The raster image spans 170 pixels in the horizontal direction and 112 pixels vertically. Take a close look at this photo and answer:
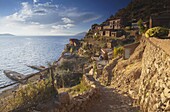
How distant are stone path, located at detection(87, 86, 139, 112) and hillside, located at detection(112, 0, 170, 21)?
3950 cm

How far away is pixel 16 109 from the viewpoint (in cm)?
596

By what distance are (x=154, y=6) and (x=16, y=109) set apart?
50.5 meters

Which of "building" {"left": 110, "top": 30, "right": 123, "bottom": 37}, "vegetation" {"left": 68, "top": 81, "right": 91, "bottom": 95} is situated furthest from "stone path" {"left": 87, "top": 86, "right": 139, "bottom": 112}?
"building" {"left": 110, "top": 30, "right": 123, "bottom": 37}

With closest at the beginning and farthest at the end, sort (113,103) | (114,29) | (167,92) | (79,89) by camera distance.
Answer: (167,92)
(113,103)
(79,89)
(114,29)

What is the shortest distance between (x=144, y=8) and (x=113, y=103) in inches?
1867

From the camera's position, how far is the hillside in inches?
1828

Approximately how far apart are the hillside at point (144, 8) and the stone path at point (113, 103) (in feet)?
130

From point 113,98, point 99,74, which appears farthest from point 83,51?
point 113,98

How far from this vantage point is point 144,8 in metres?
50.7

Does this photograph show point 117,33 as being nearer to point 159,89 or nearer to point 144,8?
point 144,8

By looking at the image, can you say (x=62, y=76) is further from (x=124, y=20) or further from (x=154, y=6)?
(x=154, y=6)

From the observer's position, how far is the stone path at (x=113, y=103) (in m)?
8.32

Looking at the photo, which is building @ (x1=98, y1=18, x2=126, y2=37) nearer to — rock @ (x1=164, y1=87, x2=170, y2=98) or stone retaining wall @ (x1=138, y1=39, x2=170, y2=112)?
stone retaining wall @ (x1=138, y1=39, x2=170, y2=112)

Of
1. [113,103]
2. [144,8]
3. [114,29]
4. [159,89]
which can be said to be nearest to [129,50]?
[113,103]
